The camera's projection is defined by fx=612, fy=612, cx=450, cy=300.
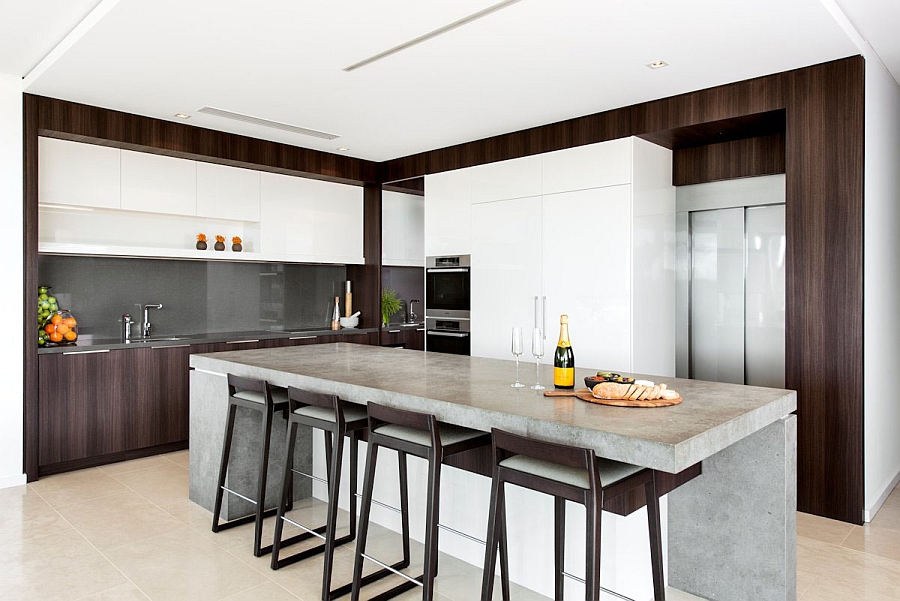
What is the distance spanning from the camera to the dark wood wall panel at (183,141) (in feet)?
14.0

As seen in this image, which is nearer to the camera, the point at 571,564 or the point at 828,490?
the point at 571,564

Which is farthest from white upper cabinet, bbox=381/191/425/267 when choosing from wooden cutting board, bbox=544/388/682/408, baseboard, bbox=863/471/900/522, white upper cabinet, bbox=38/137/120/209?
baseboard, bbox=863/471/900/522

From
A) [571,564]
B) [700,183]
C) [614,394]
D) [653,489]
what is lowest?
[571,564]

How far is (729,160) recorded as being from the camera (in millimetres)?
4480

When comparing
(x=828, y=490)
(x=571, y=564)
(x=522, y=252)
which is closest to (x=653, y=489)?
(x=571, y=564)

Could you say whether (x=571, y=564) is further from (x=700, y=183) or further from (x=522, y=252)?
(x=700, y=183)

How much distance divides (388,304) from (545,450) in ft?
15.8

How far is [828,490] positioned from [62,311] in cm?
537

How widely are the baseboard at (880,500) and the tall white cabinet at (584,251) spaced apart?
151 centimetres

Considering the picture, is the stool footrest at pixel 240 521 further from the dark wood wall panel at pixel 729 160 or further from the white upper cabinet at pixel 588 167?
the dark wood wall panel at pixel 729 160

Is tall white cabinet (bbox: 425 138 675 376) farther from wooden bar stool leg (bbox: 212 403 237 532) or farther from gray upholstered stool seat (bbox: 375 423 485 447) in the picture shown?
wooden bar stool leg (bbox: 212 403 237 532)

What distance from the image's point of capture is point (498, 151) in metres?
5.18

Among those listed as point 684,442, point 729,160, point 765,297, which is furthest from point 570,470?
point 729,160

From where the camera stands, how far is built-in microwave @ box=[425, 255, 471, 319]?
548 cm
